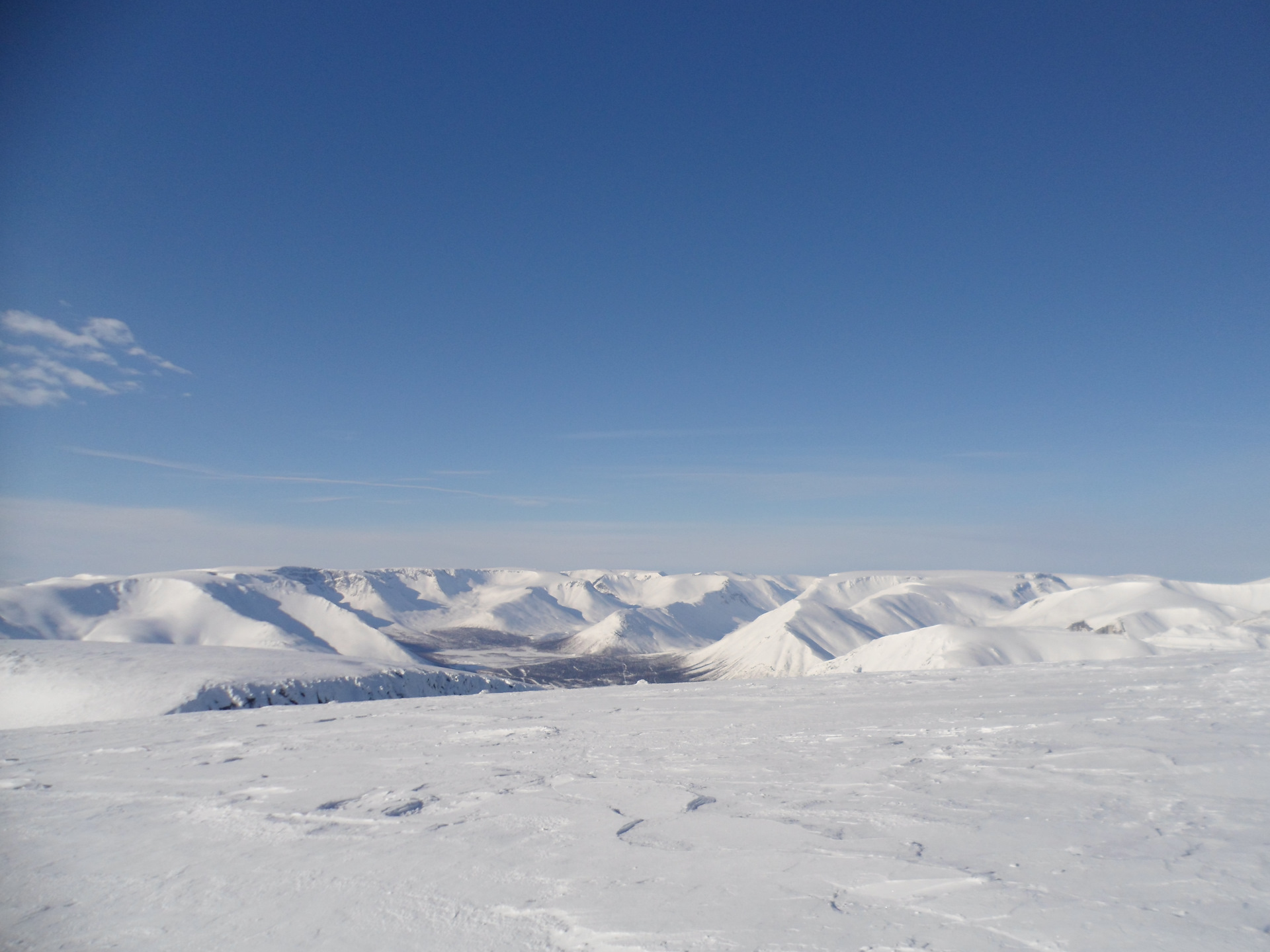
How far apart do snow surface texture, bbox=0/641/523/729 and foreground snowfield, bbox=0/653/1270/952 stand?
1028 cm

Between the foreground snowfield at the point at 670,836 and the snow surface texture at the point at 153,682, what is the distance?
10284 mm

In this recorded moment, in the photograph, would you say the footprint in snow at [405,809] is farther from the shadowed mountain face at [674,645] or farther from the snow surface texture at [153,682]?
the shadowed mountain face at [674,645]

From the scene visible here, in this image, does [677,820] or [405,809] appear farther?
[405,809]

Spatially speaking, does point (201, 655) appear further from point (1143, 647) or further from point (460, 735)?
point (1143, 647)

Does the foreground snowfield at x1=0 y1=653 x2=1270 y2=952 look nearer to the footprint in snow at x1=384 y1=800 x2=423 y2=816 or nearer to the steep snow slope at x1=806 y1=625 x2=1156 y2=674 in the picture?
the footprint in snow at x1=384 y1=800 x2=423 y2=816

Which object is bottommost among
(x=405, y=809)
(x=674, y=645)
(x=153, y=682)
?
(x=674, y=645)

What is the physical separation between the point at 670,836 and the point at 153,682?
824 inches

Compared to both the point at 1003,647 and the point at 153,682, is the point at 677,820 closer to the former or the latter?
the point at 153,682

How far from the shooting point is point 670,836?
477 centimetres

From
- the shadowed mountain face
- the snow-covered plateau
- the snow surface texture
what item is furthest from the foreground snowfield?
the shadowed mountain face

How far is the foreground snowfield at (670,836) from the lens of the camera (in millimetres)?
3424

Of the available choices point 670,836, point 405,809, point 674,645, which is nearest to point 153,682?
point 405,809

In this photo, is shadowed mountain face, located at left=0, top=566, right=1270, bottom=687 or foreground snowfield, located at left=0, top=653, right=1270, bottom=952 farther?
shadowed mountain face, located at left=0, top=566, right=1270, bottom=687

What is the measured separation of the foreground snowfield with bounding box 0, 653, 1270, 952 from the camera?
342 cm
